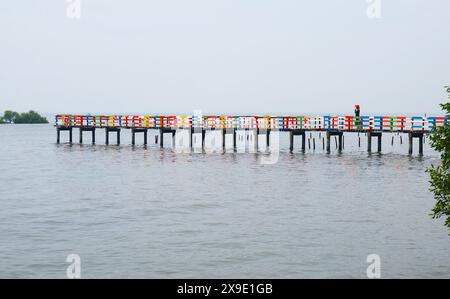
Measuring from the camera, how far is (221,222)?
26.3 meters

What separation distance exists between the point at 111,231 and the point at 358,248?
876 centimetres

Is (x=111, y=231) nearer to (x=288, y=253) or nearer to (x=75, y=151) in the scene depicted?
(x=288, y=253)

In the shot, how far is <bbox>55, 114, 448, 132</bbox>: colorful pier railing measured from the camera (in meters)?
52.1

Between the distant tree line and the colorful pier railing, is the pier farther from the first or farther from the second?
the distant tree line

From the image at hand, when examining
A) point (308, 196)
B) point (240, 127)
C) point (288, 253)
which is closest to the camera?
point (288, 253)

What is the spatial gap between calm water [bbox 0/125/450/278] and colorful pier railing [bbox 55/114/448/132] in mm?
5056

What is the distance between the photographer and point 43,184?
133 feet

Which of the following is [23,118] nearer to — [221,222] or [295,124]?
[295,124]

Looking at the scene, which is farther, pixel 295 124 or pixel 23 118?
pixel 23 118

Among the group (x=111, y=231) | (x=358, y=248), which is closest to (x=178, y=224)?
(x=111, y=231)

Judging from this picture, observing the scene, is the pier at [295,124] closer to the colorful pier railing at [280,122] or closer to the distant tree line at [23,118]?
the colorful pier railing at [280,122]

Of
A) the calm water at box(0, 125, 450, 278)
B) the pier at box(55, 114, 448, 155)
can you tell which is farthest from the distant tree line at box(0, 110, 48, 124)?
the calm water at box(0, 125, 450, 278)

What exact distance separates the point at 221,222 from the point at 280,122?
32319mm

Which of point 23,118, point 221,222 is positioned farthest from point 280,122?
point 23,118
